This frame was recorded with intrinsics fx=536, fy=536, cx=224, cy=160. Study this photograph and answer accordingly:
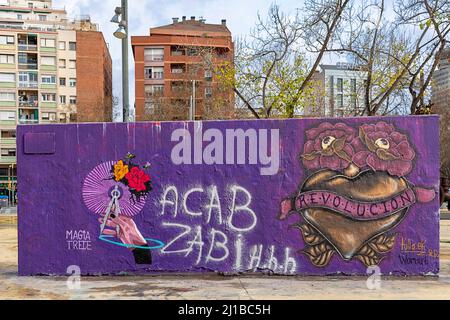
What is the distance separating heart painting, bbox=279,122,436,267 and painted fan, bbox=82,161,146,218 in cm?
237

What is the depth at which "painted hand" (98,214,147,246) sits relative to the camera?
330 inches

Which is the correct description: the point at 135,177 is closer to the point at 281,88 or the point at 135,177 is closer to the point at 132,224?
the point at 132,224

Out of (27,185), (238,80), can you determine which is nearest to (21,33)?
(238,80)

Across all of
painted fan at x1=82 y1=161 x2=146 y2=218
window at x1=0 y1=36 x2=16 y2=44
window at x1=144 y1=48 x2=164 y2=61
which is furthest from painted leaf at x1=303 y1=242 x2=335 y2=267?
window at x1=0 y1=36 x2=16 y2=44

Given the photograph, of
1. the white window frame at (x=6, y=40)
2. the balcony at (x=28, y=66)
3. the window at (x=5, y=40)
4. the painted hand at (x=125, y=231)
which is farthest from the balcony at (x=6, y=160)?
the painted hand at (x=125, y=231)

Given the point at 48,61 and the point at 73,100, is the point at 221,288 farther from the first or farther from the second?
the point at 48,61

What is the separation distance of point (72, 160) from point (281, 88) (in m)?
9.95

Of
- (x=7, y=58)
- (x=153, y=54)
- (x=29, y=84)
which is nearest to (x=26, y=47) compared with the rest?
(x=7, y=58)

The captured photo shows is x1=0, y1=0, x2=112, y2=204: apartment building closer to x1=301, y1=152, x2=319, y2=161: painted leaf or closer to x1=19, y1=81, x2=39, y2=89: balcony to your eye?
x1=19, y1=81, x2=39, y2=89: balcony

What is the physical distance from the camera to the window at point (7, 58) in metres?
62.9

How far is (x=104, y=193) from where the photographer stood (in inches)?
332

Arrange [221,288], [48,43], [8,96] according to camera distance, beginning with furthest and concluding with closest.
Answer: [48,43]
[8,96]
[221,288]

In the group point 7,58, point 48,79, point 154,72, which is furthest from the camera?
point 154,72

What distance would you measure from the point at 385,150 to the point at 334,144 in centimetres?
78
